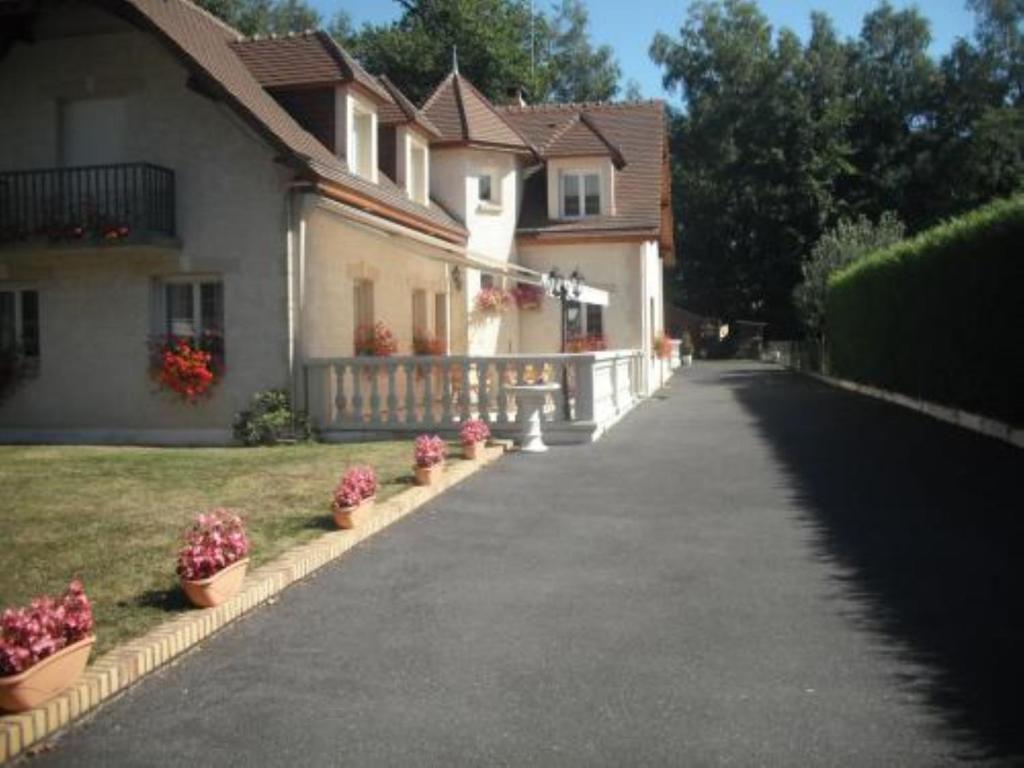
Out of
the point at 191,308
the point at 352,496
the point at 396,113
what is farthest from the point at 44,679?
the point at 396,113

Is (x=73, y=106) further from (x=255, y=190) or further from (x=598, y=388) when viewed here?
(x=598, y=388)

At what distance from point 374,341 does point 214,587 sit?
39.3ft

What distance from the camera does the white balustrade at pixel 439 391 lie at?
15.0m

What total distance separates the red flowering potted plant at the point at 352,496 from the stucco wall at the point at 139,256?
7.26 meters

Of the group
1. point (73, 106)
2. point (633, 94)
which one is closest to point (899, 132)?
point (633, 94)

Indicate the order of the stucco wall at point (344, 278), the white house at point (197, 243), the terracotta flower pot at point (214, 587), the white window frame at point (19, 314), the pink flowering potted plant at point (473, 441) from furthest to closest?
1. the white window frame at point (19, 314)
2. the stucco wall at point (344, 278)
3. the white house at point (197, 243)
4. the pink flowering potted plant at point (473, 441)
5. the terracotta flower pot at point (214, 587)

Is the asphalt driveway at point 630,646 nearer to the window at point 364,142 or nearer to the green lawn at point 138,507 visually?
the green lawn at point 138,507

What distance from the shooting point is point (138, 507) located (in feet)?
31.1

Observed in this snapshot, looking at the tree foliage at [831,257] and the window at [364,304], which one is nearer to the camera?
the window at [364,304]

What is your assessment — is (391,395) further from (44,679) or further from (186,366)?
(44,679)

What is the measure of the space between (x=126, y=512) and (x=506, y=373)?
7022mm

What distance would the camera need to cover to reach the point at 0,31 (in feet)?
55.2

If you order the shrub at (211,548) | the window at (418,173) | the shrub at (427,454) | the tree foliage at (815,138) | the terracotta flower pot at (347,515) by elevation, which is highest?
the tree foliage at (815,138)

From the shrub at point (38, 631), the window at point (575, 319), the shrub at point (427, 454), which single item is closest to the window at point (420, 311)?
the window at point (575, 319)
